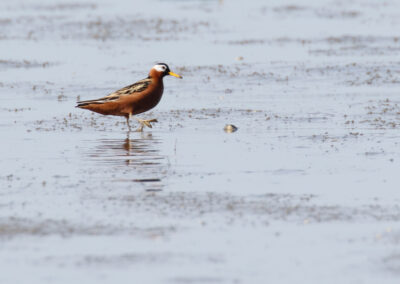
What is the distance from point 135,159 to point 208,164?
1.22m

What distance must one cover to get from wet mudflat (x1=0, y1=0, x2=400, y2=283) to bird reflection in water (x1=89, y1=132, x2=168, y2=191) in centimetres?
3

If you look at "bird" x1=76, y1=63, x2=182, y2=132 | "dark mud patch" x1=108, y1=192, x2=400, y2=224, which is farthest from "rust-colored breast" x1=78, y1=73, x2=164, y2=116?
"dark mud patch" x1=108, y1=192, x2=400, y2=224

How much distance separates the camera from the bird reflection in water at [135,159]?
1312cm

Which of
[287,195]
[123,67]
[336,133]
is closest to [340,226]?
[287,195]

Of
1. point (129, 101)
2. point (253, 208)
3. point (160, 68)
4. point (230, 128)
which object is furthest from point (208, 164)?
point (160, 68)

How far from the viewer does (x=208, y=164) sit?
46.2 feet

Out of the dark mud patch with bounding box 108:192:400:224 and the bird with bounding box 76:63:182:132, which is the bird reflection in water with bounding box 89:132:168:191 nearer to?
the dark mud patch with bounding box 108:192:400:224

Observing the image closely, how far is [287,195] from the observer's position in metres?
11.9

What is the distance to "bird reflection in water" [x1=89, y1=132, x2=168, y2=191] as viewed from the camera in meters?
13.1

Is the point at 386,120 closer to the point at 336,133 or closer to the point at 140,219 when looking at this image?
the point at 336,133

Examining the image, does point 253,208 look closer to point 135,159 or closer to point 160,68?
point 135,159

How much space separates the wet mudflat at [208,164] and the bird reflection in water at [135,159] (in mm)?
29

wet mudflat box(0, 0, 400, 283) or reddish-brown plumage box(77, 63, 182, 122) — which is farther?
reddish-brown plumage box(77, 63, 182, 122)

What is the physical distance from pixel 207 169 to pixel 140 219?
290 cm
